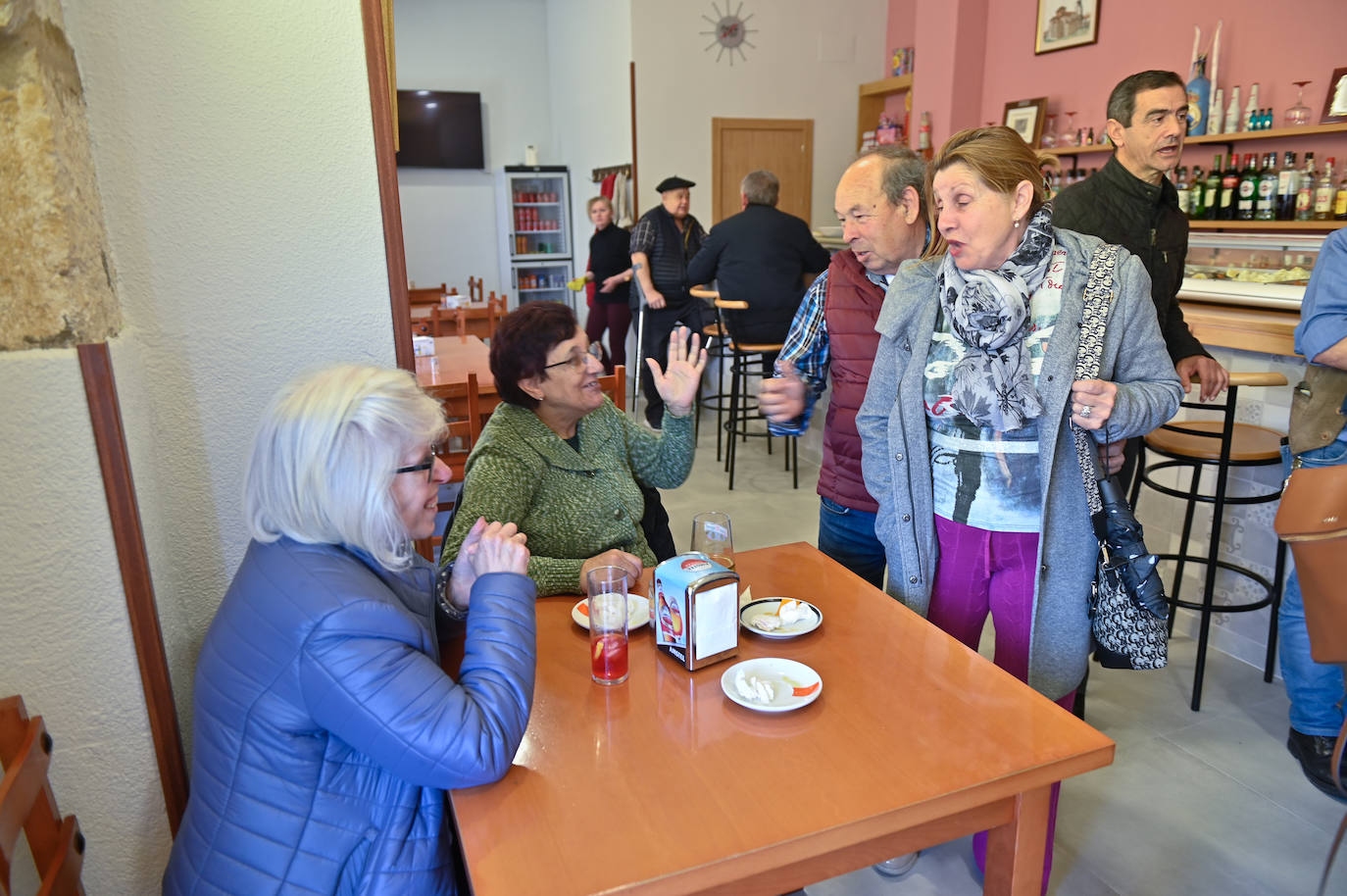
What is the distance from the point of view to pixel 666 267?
5.60 meters

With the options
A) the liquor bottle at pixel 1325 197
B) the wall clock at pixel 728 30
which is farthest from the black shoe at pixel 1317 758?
the wall clock at pixel 728 30

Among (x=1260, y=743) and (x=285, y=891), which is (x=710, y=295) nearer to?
(x=1260, y=743)

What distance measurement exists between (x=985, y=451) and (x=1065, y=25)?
5442mm

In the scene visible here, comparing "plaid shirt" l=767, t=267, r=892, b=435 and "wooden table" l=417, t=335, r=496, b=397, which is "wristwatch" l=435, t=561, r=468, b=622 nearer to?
"plaid shirt" l=767, t=267, r=892, b=435

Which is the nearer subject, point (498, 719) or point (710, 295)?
point (498, 719)

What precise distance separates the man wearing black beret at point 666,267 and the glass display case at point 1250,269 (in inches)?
107

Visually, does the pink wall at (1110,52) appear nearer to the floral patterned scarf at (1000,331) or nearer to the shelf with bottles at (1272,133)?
the shelf with bottles at (1272,133)

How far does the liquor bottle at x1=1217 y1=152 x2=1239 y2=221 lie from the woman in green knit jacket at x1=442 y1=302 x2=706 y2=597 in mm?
4196

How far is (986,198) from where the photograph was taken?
1611mm

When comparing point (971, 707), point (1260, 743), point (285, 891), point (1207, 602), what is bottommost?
point (1260, 743)

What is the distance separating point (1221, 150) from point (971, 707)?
4.99m

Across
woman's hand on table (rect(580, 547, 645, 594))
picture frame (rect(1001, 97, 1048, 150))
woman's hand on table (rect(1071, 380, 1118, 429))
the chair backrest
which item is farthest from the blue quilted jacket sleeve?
picture frame (rect(1001, 97, 1048, 150))

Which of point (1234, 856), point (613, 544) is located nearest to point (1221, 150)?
point (1234, 856)

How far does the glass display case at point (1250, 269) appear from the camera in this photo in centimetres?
283
